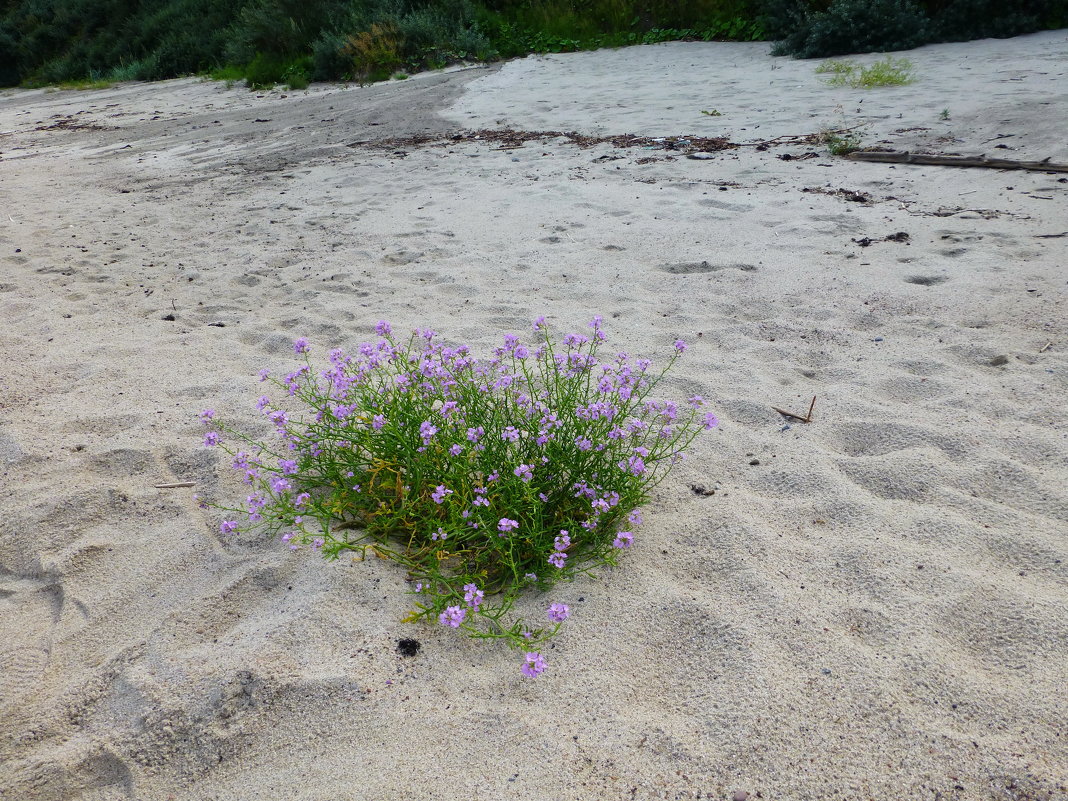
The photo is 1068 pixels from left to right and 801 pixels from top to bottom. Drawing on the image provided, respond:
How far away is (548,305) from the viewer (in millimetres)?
4117

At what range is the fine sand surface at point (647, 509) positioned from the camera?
1.76 meters

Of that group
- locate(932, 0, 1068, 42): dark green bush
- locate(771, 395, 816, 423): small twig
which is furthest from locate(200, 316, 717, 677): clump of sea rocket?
locate(932, 0, 1068, 42): dark green bush

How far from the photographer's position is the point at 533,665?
1.87 m

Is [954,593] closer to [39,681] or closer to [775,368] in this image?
[775,368]

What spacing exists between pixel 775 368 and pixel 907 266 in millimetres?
1420

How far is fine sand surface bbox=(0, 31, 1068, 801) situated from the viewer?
1.76 m

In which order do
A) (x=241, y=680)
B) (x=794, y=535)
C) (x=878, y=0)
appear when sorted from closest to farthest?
(x=241, y=680)
(x=794, y=535)
(x=878, y=0)

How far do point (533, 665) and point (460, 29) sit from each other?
14163 millimetres

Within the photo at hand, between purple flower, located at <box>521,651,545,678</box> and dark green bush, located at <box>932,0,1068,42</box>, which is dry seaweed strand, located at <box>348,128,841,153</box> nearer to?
dark green bush, located at <box>932,0,1068,42</box>

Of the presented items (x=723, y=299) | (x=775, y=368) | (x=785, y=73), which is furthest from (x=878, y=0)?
(x=775, y=368)

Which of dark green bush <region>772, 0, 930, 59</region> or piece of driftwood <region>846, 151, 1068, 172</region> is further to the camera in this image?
dark green bush <region>772, 0, 930, 59</region>

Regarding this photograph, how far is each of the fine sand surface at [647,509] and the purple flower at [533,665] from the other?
81 millimetres

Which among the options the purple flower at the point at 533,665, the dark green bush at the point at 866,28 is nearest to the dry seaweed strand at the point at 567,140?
the dark green bush at the point at 866,28

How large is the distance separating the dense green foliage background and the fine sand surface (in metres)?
4.55
